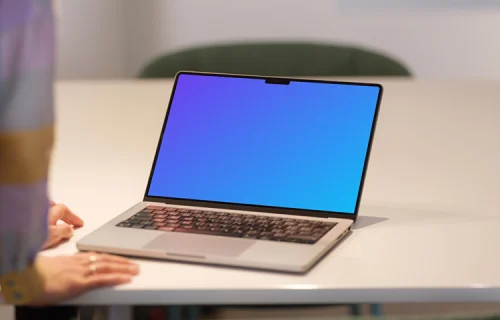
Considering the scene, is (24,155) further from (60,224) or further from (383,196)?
(383,196)

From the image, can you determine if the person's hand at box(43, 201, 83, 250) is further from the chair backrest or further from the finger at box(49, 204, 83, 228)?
the chair backrest

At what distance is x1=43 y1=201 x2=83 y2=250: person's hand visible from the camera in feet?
2.68

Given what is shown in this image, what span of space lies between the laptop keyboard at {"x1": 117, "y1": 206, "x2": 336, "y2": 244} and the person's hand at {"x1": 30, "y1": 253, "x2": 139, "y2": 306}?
0.09 meters

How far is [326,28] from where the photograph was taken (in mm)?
2488

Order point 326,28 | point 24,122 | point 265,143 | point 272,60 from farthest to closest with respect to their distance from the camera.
A: point 326,28, point 272,60, point 265,143, point 24,122

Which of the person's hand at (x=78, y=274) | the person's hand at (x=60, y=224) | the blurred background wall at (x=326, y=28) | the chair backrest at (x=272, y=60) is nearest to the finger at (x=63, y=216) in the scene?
the person's hand at (x=60, y=224)

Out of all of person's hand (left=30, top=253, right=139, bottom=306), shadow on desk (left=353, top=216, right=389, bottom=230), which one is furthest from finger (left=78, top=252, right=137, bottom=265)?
shadow on desk (left=353, top=216, right=389, bottom=230)

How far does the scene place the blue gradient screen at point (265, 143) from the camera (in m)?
0.89

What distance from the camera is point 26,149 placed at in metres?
0.62

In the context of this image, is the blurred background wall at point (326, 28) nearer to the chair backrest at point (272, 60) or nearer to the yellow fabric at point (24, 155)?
the chair backrest at point (272, 60)

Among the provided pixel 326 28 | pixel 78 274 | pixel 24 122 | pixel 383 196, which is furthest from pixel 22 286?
pixel 326 28

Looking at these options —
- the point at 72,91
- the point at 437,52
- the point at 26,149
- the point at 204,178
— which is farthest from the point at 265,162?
the point at 437,52

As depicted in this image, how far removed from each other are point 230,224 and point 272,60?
110cm

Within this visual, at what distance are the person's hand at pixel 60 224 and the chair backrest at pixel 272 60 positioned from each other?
99 centimetres
